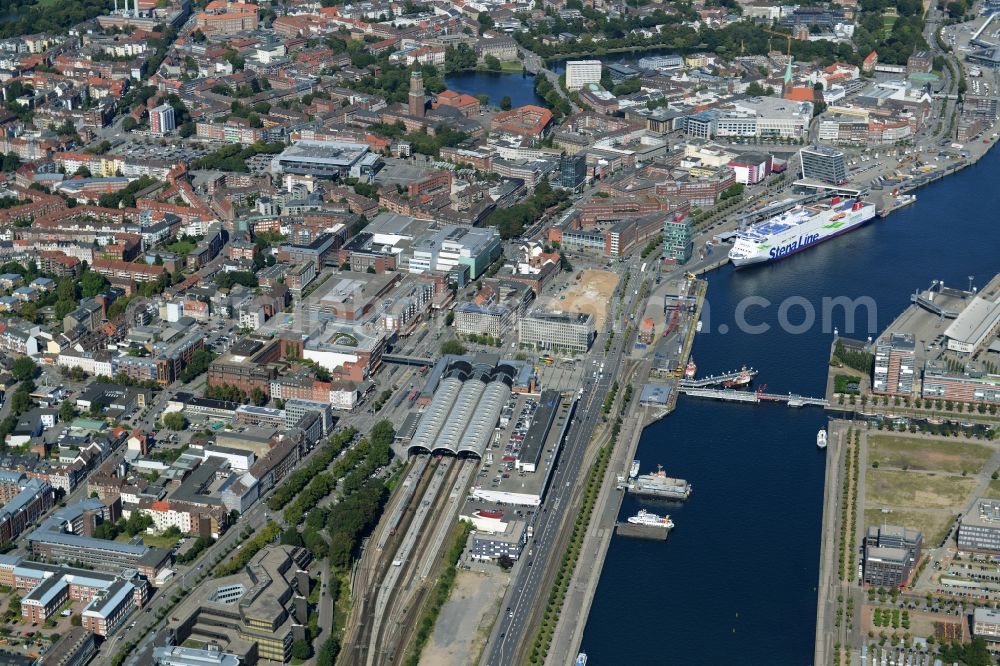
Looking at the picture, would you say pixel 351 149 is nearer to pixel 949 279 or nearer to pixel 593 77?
pixel 593 77

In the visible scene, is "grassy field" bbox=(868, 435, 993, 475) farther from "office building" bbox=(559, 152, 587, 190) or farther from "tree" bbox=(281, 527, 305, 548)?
"office building" bbox=(559, 152, 587, 190)

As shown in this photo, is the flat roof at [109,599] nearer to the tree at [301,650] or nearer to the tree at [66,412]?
the tree at [301,650]

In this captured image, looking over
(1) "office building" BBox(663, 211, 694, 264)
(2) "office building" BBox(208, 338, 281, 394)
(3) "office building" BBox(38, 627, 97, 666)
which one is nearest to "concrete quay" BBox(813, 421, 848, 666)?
(1) "office building" BBox(663, 211, 694, 264)

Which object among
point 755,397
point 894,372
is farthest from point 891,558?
point 894,372

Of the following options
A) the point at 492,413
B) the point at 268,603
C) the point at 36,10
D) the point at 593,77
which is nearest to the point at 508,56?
the point at 593,77

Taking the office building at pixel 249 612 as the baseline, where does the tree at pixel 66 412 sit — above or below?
below

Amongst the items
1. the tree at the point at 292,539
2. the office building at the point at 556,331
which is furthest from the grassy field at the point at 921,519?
the tree at the point at 292,539
